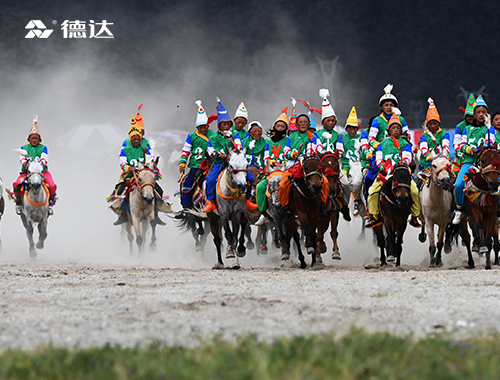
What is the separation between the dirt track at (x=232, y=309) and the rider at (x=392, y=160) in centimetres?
320

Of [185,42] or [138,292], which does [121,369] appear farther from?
[185,42]

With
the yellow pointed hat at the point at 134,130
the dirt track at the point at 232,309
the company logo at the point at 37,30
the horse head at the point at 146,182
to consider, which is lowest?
the dirt track at the point at 232,309

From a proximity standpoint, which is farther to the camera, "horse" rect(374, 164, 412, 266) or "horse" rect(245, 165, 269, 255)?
"horse" rect(245, 165, 269, 255)

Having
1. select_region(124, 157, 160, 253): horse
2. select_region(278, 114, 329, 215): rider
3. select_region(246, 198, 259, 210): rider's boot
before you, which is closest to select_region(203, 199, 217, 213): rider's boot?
select_region(246, 198, 259, 210): rider's boot

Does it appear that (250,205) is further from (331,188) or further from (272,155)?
(272,155)

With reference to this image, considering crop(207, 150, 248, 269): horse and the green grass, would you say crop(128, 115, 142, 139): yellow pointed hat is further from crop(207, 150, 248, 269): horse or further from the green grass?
the green grass

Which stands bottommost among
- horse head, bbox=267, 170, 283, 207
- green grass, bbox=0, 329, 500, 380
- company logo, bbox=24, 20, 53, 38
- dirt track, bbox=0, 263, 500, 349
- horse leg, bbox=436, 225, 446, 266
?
green grass, bbox=0, 329, 500, 380

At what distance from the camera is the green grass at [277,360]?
3029 millimetres

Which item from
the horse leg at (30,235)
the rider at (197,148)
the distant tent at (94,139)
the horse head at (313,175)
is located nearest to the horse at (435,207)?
the horse head at (313,175)

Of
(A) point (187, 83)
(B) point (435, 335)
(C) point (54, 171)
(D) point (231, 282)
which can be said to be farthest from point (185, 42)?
(B) point (435, 335)

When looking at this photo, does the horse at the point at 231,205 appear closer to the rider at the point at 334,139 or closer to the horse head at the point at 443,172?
the rider at the point at 334,139

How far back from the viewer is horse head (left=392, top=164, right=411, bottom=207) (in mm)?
9500

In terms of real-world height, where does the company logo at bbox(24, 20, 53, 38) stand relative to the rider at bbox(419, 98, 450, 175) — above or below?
above

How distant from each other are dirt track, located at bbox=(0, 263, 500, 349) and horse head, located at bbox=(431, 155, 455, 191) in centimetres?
287
